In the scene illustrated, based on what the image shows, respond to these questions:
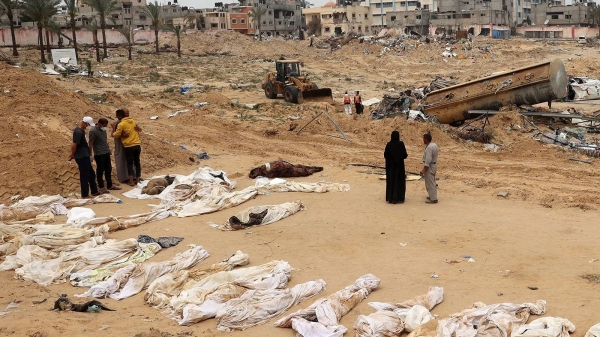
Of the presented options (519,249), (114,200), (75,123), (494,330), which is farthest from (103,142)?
(494,330)

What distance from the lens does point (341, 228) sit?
9305mm

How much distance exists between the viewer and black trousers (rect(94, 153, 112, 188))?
11445 mm

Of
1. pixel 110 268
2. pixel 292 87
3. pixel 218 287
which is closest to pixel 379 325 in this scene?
pixel 218 287

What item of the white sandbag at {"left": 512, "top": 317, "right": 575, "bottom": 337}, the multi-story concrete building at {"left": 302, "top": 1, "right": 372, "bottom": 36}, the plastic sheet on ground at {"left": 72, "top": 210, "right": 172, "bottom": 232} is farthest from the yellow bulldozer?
the multi-story concrete building at {"left": 302, "top": 1, "right": 372, "bottom": 36}

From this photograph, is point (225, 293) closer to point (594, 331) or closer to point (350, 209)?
point (594, 331)

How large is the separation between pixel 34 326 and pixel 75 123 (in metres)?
8.74

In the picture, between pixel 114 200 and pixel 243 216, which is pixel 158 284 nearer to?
pixel 243 216

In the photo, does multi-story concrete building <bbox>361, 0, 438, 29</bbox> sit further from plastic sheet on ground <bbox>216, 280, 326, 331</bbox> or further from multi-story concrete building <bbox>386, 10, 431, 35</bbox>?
plastic sheet on ground <bbox>216, 280, 326, 331</bbox>

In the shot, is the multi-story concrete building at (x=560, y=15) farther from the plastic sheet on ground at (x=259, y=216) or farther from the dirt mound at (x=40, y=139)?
the plastic sheet on ground at (x=259, y=216)

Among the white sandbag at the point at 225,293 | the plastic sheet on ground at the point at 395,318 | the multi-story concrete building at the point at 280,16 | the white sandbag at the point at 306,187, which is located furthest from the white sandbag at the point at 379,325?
the multi-story concrete building at the point at 280,16

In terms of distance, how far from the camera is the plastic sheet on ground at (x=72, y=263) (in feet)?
25.1

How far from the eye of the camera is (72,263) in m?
7.92

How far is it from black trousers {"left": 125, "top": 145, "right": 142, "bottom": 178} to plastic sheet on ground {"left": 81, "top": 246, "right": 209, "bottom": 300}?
4362 millimetres

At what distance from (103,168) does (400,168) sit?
520 cm
